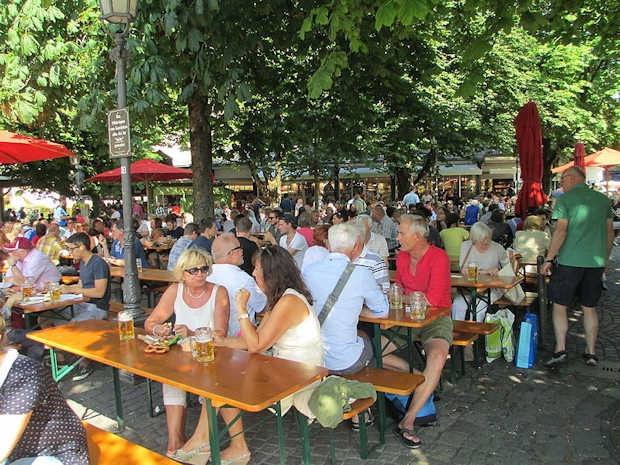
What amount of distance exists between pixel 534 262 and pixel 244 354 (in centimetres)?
490

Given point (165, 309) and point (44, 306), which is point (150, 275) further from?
point (165, 309)

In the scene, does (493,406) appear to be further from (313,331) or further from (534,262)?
(534,262)

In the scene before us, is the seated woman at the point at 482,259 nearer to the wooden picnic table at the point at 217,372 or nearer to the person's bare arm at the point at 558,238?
the person's bare arm at the point at 558,238

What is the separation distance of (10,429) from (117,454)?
31.0 inches

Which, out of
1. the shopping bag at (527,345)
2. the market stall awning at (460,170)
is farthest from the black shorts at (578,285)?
the market stall awning at (460,170)

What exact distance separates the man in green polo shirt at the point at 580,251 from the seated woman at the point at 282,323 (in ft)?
9.33

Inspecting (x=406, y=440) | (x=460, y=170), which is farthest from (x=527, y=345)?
(x=460, y=170)

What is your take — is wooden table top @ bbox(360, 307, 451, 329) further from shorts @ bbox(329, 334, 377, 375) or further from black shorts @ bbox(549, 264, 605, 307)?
black shorts @ bbox(549, 264, 605, 307)

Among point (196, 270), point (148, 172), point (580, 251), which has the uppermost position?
point (148, 172)

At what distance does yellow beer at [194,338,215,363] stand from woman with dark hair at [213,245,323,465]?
0.23m

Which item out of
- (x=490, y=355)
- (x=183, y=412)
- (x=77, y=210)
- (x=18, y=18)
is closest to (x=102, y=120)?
(x=18, y=18)

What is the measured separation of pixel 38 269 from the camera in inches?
227

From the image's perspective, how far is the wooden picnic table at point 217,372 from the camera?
252 cm

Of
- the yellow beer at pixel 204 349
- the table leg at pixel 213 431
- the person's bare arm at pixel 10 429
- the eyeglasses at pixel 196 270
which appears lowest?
the table leg at pixel 213 431
